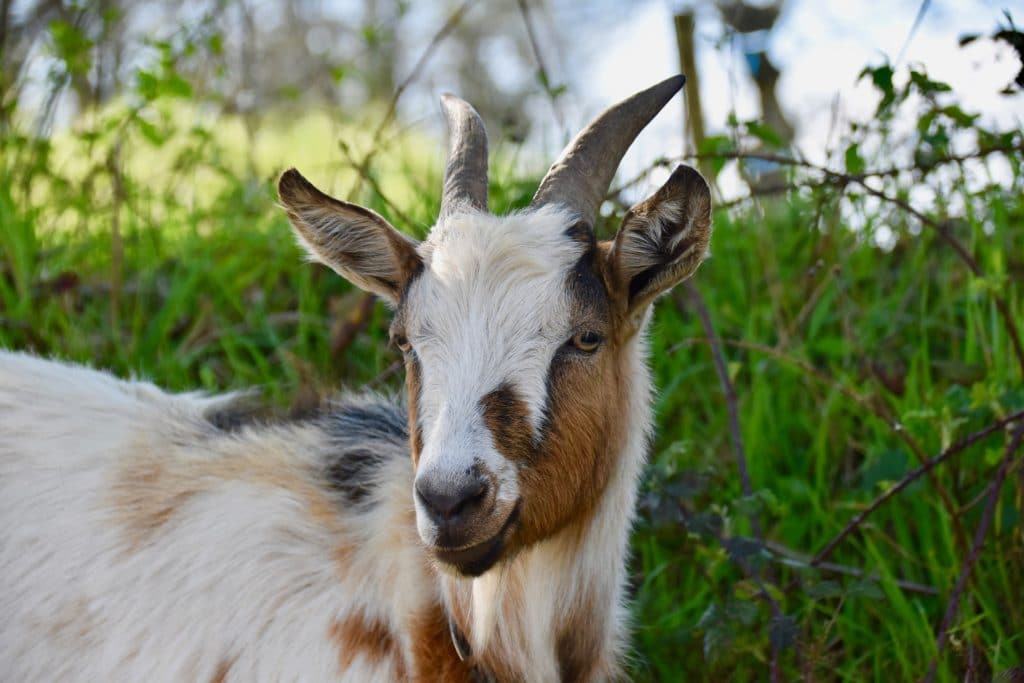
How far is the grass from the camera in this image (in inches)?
143

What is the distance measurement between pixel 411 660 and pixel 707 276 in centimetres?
297

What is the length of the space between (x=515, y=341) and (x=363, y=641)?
2.92 feet

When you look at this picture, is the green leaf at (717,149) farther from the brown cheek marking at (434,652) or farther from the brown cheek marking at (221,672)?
the brown cheek marking at (221,672)

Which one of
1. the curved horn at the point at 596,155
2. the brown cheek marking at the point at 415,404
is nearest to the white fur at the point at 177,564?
the brown cheek marking at the point at 415,404

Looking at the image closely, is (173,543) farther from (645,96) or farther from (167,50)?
(167,50)

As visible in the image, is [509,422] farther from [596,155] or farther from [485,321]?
[596,155]

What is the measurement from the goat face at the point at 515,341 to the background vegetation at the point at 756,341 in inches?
31.8

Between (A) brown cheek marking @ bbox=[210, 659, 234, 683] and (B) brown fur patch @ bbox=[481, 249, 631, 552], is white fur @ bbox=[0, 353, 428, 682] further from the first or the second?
(B) brown fur patch @ bbox=[481, 249, 631, 552]

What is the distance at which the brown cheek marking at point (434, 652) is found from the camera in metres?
2.82

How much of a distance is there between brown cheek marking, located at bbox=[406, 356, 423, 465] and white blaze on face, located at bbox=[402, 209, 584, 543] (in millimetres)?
48

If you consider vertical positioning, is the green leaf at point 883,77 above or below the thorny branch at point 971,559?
above

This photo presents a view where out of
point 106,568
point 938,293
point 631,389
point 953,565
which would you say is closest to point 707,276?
point 938,293

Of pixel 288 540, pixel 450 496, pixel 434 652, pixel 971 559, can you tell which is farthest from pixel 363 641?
pixel 971 559

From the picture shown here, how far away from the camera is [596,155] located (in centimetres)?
315
